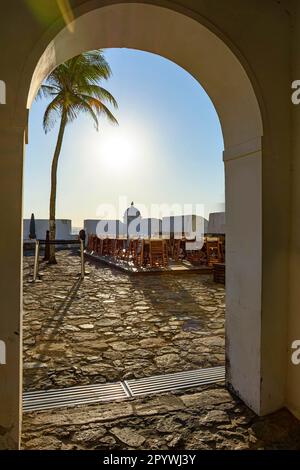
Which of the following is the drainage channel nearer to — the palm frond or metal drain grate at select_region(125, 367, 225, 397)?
metal drain grate at select_region(125, 367, 225, 397)

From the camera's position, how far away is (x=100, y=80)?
13062mm

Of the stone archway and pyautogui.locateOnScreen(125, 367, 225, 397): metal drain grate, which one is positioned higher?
the stone archway

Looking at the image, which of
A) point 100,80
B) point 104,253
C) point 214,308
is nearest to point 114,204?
point 104,253

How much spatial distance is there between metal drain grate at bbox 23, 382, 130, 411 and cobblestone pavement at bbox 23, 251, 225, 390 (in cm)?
13

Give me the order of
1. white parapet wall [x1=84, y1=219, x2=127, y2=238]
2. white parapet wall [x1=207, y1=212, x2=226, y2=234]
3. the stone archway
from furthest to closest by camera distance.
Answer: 1. white parapet wall [x1=84, y1=219, x2=127, y2=238]
2. white parapet wall [x1=207, y1=212, x2=226, y2=234]
3. the stone archway

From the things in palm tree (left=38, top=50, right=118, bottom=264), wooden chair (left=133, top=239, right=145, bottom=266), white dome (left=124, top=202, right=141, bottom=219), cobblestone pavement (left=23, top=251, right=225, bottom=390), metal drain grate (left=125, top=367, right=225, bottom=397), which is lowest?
metal drain grate (left=125, top=367, right=225, bottom=397)

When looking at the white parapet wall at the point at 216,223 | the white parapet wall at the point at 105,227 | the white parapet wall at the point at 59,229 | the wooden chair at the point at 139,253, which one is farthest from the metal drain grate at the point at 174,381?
the white parapet wall at the point at 59,229

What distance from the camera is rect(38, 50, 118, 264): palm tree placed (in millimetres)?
12258

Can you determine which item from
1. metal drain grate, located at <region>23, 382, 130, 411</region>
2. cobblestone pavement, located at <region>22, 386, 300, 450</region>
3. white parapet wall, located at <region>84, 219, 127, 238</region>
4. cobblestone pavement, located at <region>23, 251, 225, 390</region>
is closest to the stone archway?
cobblestone pavement, located at <region>22, 386, 300, 450</region>

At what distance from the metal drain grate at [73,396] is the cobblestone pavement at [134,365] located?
11cm

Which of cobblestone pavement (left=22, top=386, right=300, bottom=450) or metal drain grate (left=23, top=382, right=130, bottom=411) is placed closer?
cobblestone pavement (left=22, top=386, right=300, bottom=450)

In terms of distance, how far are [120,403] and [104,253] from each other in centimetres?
1349

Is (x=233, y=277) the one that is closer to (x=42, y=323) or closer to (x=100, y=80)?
(x=42, y=323)

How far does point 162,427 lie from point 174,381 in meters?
0.81
